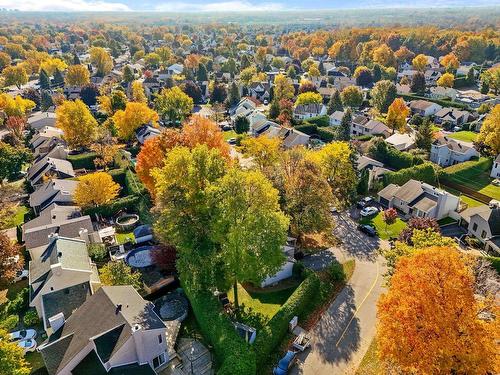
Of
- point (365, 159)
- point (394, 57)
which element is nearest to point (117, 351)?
point (365, 159)

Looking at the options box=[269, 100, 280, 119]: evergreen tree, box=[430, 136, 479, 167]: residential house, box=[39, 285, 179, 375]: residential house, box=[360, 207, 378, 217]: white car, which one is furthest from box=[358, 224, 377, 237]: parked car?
box=[269, 100, 280, 119]: evergreen tree

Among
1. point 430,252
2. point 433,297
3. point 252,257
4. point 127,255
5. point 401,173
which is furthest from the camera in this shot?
point 401,173

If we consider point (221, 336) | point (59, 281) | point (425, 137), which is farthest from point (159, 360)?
point (425, 137)

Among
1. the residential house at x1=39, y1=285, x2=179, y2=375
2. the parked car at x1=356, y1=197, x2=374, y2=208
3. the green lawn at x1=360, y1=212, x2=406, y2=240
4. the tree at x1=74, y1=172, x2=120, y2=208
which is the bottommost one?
the parked car at x1=356, y1=197, x2=374, y2=208

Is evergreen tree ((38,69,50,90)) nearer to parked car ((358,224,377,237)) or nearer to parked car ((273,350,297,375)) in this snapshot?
parked car ((358,224,377,237))

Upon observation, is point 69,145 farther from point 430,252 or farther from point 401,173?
point 430,252

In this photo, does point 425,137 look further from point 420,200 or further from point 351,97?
point 351,97
